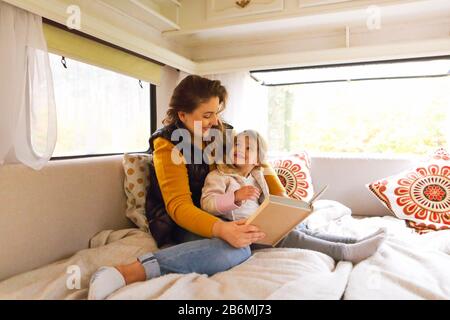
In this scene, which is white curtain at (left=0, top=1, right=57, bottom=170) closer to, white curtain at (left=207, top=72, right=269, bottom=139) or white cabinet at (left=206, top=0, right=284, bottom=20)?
white cabinet at (left=206, top=0, right=284, bottom=20)

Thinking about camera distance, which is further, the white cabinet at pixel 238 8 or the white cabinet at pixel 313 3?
the white cabinet at pixel 238 8

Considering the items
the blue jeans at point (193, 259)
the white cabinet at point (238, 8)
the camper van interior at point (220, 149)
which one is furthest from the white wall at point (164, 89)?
the blue jeans at point (193, 259)

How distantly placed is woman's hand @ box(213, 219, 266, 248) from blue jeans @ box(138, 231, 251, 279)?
0.03 metres

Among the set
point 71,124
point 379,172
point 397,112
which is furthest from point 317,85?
point 71,124

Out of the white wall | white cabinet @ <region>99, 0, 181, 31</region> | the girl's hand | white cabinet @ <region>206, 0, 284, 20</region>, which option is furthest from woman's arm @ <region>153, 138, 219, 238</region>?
white cabinet @ <region>206, 0, 284, 20</region>

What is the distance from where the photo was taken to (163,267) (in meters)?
0.99

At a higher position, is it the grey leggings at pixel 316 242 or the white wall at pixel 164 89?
the white wall at pixel 164 89

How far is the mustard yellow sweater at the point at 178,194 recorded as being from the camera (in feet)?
3.58

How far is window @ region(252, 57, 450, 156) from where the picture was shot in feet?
7.72

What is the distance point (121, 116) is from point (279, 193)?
124 centimetres
